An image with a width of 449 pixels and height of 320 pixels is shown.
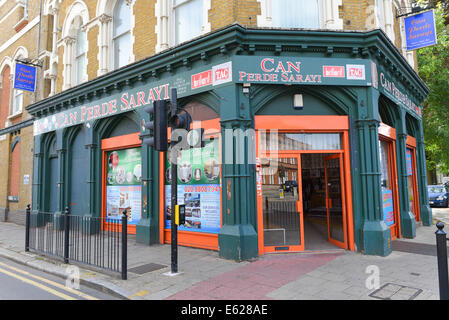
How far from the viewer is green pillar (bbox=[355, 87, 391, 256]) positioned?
7.00 meters

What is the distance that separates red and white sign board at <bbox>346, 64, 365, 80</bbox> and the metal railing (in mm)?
6258

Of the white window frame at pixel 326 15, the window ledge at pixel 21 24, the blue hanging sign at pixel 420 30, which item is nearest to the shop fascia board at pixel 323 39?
the white window frame at pixel 326 15

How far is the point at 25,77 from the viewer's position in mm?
14359

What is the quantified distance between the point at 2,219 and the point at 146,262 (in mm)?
13833

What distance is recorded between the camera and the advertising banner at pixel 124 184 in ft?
33.4

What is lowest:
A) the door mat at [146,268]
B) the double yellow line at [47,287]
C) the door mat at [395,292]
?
the double yellow line at [47,287]

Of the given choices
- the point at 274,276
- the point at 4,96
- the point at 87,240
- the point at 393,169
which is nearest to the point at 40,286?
the point at 87,240

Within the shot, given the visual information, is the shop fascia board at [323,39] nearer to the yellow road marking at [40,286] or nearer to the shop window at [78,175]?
the yellow road marking at [40,286]

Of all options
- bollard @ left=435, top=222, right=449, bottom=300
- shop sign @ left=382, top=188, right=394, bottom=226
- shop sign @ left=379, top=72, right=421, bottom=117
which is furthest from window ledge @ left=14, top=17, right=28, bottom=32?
bollard @ left=435, top=222, right=449, bottom=300

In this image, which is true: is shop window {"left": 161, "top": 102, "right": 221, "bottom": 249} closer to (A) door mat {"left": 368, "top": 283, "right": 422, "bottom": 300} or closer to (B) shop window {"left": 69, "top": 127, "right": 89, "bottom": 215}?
(A) door mat {"left": 368, "top": 283, "right": 422, "bottom": 300}

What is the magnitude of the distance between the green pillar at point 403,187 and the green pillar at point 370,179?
2511 millimetres

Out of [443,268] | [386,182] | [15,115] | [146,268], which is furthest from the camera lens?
A: [15,115]

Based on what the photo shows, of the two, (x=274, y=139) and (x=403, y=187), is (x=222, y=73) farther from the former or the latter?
(x=403, y=187)

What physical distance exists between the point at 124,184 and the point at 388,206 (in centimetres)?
865
